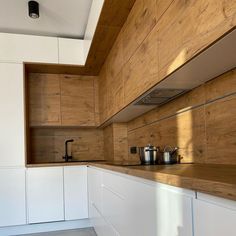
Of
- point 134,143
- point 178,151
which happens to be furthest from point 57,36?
point 178,151

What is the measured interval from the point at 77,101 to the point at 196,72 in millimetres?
2612

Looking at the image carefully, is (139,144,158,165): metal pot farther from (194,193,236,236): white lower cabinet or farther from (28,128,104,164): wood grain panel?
(28,128,104,164): wood grain panel

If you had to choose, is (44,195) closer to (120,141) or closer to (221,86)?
(120,141)

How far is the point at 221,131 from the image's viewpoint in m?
1.66

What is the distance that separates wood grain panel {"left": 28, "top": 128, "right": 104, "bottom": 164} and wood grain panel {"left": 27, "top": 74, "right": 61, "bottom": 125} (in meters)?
0.34

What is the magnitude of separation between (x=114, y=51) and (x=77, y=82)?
1.34 meters

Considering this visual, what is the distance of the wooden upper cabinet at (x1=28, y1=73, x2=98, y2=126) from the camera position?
3.80 metres

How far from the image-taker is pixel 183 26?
1.33 meters

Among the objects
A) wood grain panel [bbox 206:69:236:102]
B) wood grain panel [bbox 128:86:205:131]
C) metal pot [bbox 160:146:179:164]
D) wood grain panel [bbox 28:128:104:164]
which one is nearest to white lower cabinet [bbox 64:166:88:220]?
wood grain panel [bbox 28:128:104:164]

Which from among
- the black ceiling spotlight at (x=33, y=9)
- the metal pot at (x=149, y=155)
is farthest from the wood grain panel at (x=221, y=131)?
the black ceiling spotlight at (x=33, y=9)

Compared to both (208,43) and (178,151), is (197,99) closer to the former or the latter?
(178,151)

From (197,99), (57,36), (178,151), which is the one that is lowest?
(178,151)

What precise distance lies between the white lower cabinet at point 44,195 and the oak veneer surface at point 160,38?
1294mm

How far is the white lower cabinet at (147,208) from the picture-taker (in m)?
0.88
